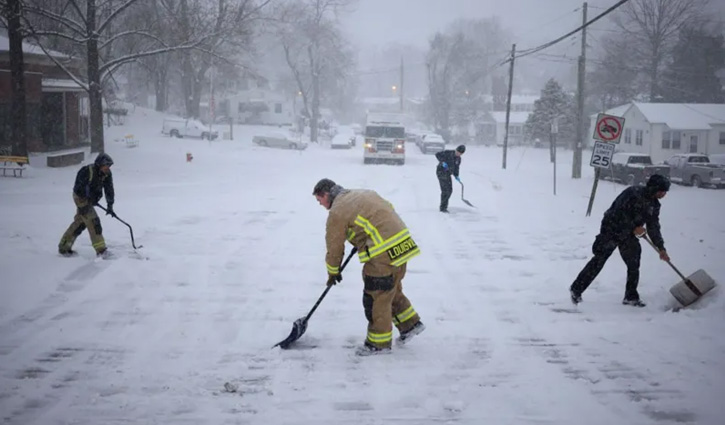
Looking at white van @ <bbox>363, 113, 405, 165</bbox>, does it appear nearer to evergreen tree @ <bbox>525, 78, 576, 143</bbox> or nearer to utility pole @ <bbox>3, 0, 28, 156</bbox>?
utility pole @ <bbox>3, 0, 28, 156</bbox>

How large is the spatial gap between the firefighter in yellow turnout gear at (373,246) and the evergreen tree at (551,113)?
49.3 metres

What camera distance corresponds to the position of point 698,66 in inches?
1954

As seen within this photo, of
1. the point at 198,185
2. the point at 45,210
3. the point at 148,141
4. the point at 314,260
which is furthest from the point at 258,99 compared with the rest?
the point at 314,260

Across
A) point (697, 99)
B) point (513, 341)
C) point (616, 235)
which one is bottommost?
point (513, 341)

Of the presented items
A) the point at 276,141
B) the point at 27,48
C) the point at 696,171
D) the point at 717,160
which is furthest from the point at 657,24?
the point at 27,48

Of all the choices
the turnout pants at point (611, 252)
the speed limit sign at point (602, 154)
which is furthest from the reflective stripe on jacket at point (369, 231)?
the speed limit sign at point (602, 154)

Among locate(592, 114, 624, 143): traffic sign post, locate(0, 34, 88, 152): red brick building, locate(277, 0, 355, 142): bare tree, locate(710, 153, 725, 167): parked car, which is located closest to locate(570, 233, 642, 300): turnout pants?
locate(592, 114, 624, 143): traffic sign post

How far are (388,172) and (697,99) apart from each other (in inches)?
1414

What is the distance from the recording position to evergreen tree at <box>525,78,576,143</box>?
52.8m

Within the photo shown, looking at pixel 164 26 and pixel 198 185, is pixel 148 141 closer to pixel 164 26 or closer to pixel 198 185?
pixel 164 26

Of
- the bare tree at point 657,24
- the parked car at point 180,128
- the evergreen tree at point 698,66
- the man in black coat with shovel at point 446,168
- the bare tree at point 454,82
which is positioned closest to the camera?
the man in black coat with shovel at point 446,168

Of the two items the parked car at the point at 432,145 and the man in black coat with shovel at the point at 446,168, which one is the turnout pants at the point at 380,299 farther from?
the parked car at the point at 432,145

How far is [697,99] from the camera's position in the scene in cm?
5041

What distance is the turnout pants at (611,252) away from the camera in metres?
7.42
